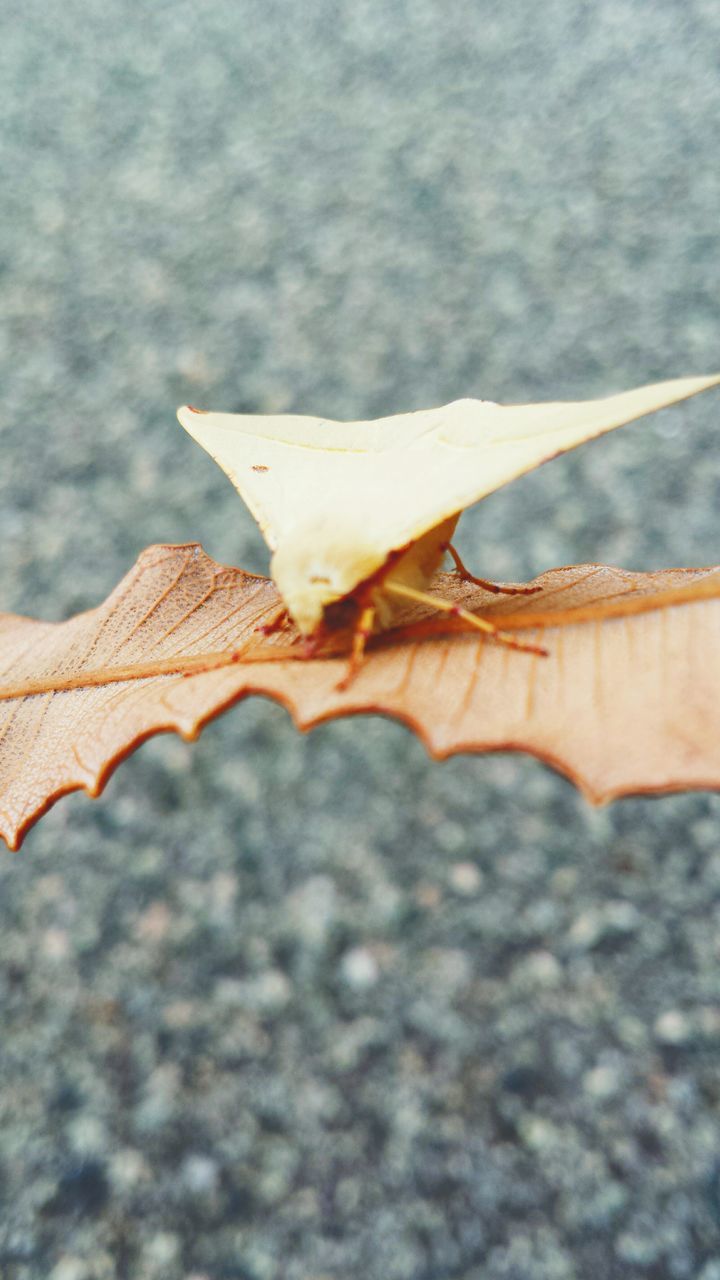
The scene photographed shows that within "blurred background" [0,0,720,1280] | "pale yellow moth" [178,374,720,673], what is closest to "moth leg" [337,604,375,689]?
"pale yellow moth" [178,374,720,673]

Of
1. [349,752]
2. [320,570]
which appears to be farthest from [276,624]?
[349,752]

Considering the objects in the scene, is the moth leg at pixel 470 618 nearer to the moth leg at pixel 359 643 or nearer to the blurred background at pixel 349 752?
the moth leg at pixel 359 643

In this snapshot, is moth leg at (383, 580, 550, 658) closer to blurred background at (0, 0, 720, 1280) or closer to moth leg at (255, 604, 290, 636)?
moth leg at (255, 604, 290, 636)

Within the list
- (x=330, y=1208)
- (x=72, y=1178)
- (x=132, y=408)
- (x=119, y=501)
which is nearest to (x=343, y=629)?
(x=330, y=1208)

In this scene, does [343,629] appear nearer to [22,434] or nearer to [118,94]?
[22,434]

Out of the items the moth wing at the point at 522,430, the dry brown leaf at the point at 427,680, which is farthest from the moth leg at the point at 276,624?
the moth wing at the point at 522,430

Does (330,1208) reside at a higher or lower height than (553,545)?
lower
